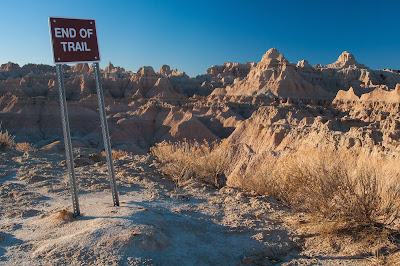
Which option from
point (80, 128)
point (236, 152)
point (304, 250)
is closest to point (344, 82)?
point (80, 128)

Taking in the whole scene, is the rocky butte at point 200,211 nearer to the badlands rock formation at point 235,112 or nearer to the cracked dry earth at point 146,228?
the cracked dry earth at point 146,228

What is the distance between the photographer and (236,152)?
949 centimetres

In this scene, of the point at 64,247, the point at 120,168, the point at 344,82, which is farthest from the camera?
the point at 344,82

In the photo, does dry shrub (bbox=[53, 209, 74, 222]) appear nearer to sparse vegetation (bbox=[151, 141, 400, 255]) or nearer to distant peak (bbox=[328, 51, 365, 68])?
sparse vegetation (bbox=[151, 141, 400, 255])

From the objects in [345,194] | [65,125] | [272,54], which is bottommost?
[345,194]

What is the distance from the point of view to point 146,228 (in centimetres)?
368

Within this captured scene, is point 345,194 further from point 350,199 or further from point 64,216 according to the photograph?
point 64,216

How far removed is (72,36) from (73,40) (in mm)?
52

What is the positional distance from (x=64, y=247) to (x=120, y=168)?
4.81 meters

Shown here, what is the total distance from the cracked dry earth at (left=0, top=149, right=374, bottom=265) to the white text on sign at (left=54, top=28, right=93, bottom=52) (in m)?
2.25

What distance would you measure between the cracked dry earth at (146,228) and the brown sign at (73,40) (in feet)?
7.01

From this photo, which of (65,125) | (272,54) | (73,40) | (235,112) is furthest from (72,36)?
(272,54)

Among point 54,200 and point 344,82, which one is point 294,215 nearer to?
point 54,200

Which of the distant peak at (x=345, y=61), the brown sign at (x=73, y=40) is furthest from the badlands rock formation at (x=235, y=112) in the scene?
the distant peak at (x=345, y=61)
